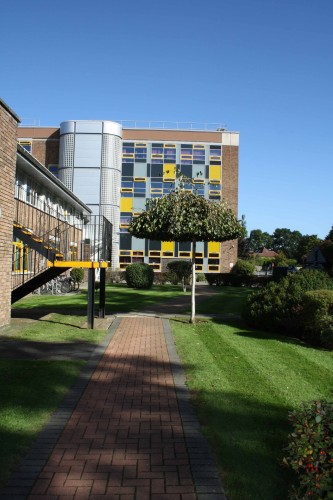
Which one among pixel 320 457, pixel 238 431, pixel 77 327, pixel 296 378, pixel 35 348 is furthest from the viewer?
pixel 77 327

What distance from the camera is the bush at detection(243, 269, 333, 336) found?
10.9 metres

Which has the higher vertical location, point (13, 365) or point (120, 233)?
point (120, 233)

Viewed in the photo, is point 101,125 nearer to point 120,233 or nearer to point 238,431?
point 120,233

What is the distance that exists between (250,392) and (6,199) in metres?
7.75

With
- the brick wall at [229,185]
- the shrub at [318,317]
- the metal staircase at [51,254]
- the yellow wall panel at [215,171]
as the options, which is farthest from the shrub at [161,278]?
the shrub at [318,317]

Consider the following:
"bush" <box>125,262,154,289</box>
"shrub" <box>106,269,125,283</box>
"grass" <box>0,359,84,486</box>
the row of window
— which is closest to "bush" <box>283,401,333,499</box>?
"grass" <box>0,359,84,486</box>

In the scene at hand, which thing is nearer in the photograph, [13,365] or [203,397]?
[203,397]

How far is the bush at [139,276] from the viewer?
28.1 m

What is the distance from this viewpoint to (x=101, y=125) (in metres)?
44.7

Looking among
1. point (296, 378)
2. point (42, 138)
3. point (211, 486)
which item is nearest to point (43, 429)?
point (211, 486)

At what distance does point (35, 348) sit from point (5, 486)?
5583mm

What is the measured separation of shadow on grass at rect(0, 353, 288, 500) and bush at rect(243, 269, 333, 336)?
487cm

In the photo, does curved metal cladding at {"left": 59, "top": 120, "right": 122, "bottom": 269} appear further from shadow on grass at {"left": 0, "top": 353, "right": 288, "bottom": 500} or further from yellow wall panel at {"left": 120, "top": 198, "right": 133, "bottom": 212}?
shadow on grass at {"left": 0, "top": 353, "right": 288, "bottom": 500}

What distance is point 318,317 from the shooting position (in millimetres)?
9656
